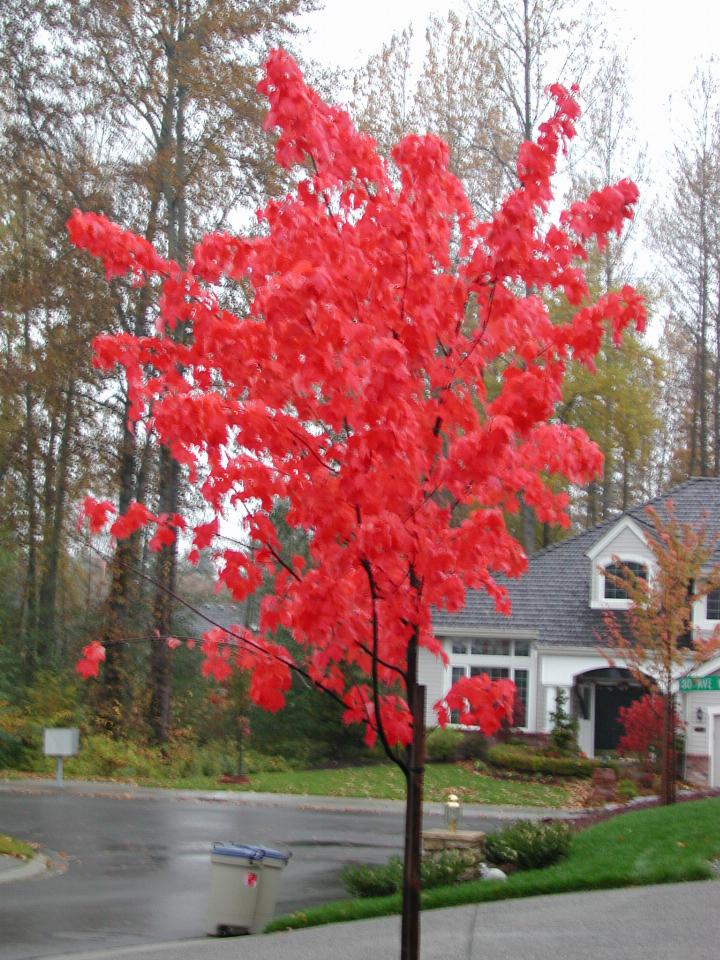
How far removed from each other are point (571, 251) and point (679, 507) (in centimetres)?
2698

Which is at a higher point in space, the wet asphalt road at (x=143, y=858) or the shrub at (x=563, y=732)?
the shrub at (x=563, y=732)

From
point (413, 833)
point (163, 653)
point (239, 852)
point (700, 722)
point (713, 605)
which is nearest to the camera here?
point (413, 833)

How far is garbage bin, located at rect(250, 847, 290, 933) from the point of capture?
11.3 m

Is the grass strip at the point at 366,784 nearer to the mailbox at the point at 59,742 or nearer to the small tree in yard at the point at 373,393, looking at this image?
the mailbox at the point at 59,742

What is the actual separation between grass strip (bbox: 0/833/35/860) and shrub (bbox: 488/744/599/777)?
15.2 m

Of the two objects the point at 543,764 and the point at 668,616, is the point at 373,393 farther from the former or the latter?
the point at 543,764

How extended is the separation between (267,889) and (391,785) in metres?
16.1

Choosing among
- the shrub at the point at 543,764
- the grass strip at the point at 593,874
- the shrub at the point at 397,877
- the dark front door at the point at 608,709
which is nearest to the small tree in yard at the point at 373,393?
the grass strip at the point at 593,874

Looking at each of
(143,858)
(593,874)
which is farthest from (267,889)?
(143,858)

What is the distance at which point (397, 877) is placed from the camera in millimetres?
12367

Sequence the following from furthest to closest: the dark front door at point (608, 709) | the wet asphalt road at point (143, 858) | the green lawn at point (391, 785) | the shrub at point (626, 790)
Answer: the dark front door at point (608, 709) < the green lawn at point (391, 785) < the shrub at point (626, 790) < the wet asphalt road at point (143, 858)

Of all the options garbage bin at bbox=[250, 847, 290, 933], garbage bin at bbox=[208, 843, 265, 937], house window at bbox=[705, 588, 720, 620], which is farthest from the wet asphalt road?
house window at bbox=[705, 588, 720, 620]

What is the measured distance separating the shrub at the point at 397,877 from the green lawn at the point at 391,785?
38.8 feet

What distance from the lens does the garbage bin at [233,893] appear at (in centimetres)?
1120
